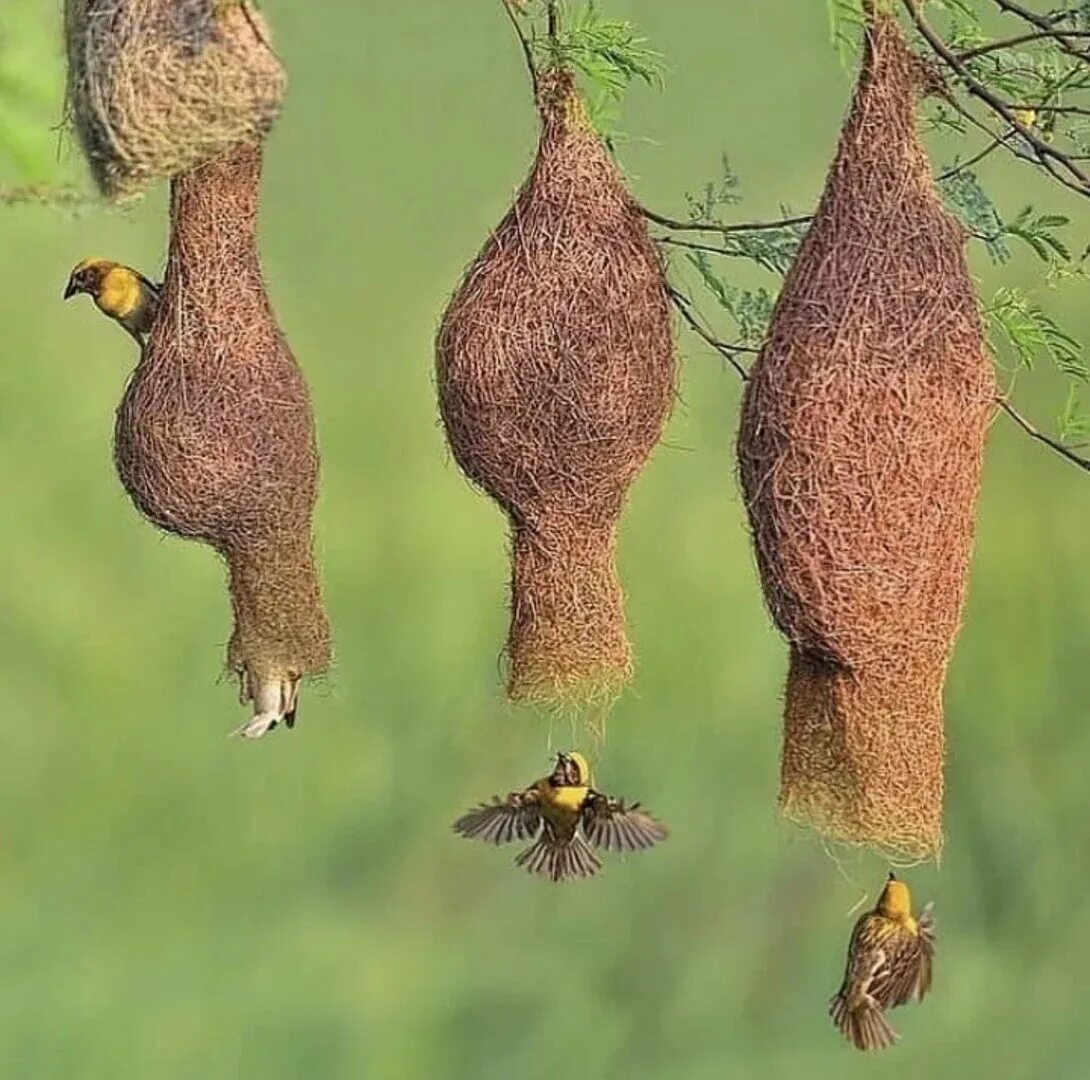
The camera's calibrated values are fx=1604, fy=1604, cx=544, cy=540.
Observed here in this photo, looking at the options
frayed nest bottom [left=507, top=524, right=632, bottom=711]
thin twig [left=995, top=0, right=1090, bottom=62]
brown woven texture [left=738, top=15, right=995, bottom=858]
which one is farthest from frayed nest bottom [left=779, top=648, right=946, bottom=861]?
thin twig [left=995, top=0, right=1090, bottom=62]

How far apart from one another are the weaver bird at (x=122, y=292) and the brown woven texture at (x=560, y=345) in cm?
27

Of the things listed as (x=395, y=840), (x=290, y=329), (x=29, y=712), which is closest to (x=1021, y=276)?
(x=290, y=329)

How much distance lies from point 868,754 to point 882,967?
408 mm

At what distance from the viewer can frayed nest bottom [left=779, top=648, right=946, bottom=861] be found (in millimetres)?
1037

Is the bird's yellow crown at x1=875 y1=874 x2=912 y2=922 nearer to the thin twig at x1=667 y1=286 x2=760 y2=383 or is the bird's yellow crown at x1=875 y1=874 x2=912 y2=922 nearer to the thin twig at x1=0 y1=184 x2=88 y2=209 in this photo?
the thin twig at x1=667 y1=286 x2=760 y2=383

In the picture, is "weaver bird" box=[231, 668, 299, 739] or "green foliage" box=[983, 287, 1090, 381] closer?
"green foliage" box=[983, 287, 1090, 381]

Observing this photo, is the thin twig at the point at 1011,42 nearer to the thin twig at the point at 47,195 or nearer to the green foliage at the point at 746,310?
the green foliage at the point at 746,310

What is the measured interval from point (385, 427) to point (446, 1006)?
2.89 feet

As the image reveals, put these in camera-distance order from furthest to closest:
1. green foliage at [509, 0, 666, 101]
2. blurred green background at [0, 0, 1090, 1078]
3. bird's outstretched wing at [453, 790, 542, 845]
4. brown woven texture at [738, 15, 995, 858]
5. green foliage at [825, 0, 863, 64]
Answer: blurred green background at [0, 0, 1090, 1078], bird's outstretched wing at [453, 790, 542, 845], green foliage at [509, 0, 666, 101], brown woven texture at [738, 15, 995, 858], green foliage at [825, 0, 863, 64]

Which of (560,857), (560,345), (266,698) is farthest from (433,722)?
(560,345)

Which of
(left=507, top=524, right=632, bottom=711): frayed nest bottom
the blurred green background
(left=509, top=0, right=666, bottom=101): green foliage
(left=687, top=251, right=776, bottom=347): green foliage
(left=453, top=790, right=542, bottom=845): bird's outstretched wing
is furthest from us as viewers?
the blurred green background

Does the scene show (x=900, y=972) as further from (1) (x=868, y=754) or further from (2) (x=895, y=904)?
(1) (x=868, y=754)

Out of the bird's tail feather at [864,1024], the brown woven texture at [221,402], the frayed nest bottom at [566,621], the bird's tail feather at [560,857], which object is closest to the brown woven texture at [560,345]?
the frayed nest bottom at [566,621]

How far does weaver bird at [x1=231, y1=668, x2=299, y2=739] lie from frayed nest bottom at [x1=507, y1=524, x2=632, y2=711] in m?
0.21
